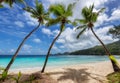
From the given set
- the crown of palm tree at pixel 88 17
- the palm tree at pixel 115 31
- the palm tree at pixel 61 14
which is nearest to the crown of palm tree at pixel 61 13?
the palm tree at pixel 61 14

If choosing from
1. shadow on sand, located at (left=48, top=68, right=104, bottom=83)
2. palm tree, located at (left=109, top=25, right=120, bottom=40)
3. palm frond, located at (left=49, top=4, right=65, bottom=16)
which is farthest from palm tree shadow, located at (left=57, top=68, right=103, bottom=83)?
palm tree, located at (left=109, top=25, right=120, bottom=40)

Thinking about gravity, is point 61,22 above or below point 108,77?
above

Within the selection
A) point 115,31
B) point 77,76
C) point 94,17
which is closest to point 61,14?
point 94,17

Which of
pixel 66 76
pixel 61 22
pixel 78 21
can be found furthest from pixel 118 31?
pixel 66 76

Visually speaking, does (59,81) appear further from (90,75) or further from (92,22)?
(92,22)

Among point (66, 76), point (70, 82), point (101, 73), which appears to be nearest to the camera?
point (70, 82)

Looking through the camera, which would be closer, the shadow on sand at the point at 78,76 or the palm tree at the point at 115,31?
the shadow on sand at the point at 78,76

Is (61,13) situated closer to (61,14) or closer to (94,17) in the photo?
(61,14)

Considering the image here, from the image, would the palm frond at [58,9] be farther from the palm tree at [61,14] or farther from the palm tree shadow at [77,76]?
the palm tree shadow at [77,76]

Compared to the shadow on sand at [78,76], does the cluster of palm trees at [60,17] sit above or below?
above

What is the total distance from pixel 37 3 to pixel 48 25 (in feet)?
10.0

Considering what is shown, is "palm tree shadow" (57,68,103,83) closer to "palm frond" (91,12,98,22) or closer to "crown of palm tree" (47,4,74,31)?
"crown of palm tree" (47,4,74,31)

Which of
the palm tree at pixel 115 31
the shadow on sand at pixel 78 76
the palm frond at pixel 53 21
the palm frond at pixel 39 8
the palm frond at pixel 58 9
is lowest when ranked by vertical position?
the shadow on sand at pixel 78 76

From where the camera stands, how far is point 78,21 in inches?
967
